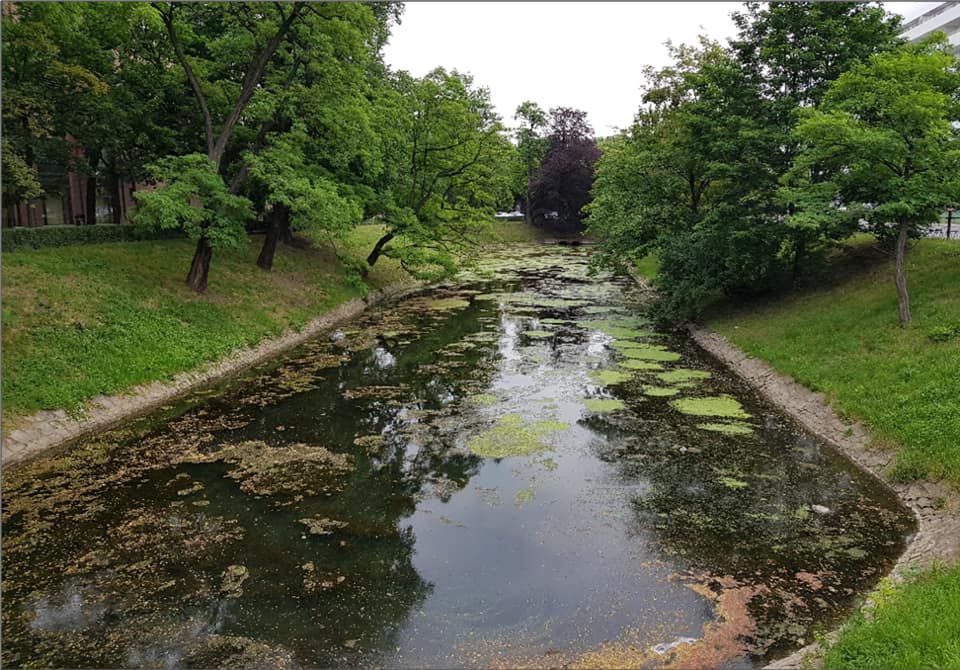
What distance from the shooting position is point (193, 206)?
1980cm

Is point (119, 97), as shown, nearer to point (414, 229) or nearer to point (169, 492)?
point (414, 229)

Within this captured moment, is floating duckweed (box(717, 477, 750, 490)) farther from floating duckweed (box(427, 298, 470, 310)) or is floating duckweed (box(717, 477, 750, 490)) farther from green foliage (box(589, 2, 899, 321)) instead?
floating duckweed (box(427, 298, 470, 310))

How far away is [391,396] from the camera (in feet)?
56.3

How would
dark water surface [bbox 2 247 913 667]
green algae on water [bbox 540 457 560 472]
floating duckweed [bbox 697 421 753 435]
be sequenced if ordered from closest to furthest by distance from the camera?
dark water surface [bbox 2 247 913 667] → green algae on water [bbox 540 457 560 472] → floating duckweed [bbox 697 421 753 435]

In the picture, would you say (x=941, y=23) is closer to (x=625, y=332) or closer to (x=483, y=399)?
(x=625, y=332)

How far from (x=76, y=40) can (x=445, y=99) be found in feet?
48.5

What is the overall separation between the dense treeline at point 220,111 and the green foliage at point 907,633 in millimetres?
18349

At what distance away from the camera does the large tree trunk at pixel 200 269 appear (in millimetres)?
21656

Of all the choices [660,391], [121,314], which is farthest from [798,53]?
[121,314]

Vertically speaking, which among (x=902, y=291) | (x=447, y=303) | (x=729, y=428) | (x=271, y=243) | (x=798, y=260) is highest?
(x=271, y=243)

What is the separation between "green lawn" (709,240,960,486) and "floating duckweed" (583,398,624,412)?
187 inches

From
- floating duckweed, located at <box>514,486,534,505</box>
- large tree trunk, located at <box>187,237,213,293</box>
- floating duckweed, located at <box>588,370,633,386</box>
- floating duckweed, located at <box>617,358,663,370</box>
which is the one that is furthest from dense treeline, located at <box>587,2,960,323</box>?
large tree trunk, located at <box>187,237,213,293</box>

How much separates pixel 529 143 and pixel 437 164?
49.7 meters

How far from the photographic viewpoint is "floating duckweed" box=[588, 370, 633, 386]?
18125 mm
